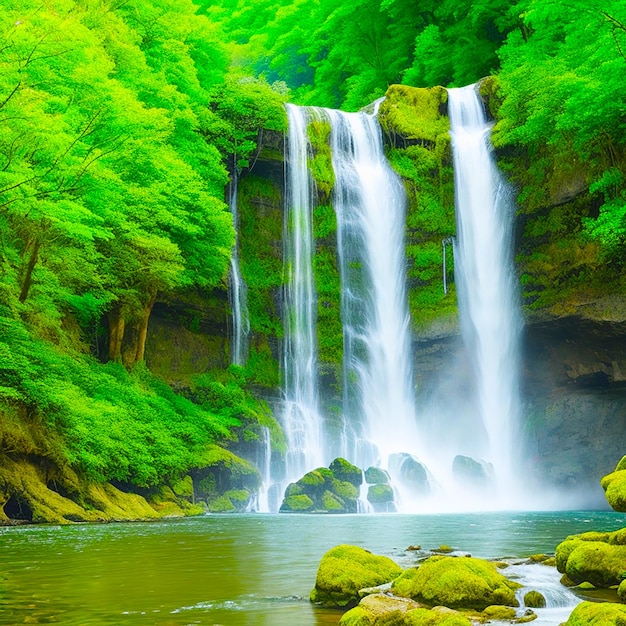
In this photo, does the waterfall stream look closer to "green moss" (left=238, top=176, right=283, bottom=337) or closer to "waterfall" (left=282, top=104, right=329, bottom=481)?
"waterfall" (left=282, top=104, right=329, bottom=481)

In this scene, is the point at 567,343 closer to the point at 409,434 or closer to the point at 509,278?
the point at 509,278

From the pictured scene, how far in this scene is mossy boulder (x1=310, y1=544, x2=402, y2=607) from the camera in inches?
239

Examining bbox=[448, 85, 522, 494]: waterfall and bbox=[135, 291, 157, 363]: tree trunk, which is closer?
bbox=[135, 291, 157, 363]: tree trunk

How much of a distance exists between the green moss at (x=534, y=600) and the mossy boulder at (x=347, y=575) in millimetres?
1168

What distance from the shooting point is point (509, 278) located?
2614 centimetres

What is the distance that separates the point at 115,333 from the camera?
2222 cm

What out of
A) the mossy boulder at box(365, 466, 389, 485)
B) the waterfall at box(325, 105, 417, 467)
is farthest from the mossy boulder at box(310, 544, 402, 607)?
the waterfall at box(325, 105, 417, 467)

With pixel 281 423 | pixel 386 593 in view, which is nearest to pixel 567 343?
pixel 281 423

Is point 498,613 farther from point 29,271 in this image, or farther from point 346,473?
point 346,473

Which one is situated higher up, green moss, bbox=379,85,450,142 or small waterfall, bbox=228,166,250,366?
green moss, bbox=379,85,450,142

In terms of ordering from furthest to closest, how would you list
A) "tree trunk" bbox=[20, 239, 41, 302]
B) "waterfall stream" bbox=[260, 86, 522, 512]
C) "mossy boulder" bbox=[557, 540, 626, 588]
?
"waterfall stream" bbox=[260, 86, 522, 512] → "tree trunk" bbox=[20, 239, 41, 302] → "mossy boulder" bbox=[557, 540, 626, 588]

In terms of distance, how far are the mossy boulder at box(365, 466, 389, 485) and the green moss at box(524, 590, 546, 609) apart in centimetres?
1539

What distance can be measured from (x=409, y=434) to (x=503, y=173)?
10015 millimetres

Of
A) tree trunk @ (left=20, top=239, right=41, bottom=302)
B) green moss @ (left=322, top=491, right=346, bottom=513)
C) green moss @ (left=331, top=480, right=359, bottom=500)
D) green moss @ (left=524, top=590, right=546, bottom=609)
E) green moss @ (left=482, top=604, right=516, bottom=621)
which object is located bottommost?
green moss @ (left=322, top=491, right=346, bottom=513)
